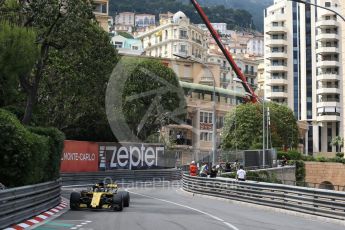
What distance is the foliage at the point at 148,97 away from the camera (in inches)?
2539

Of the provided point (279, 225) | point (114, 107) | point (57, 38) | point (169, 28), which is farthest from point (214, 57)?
point (279, 225)

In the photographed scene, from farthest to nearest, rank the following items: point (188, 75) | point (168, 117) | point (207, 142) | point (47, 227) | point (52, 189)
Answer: point (188, 75) → point (207, 142) → point (168, 117) → point (52, 189) → point (47, 227)

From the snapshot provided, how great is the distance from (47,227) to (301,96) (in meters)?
107

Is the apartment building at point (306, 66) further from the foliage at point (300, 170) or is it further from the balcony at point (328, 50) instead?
the foliage at point (300, 170)

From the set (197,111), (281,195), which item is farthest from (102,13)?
(281,195)

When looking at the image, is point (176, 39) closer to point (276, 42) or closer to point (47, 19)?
point (276, 42)

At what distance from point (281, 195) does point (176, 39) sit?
118 metres

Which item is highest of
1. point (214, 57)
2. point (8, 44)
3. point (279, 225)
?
point (214, 57)

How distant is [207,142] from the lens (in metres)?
96.9

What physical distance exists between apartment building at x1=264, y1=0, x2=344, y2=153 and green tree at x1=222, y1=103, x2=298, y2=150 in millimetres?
26287

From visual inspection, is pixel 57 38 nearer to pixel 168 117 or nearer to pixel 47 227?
pixel 47 227

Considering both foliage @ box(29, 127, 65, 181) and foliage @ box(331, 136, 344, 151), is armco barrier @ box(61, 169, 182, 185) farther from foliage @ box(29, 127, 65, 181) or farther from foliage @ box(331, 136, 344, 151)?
foliage @ box(331, 136, 344, 151)

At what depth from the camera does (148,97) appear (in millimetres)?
68188

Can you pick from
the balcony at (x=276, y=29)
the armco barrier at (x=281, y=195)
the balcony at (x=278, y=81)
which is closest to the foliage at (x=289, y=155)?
the armco barrier at (x=281, y=195)
